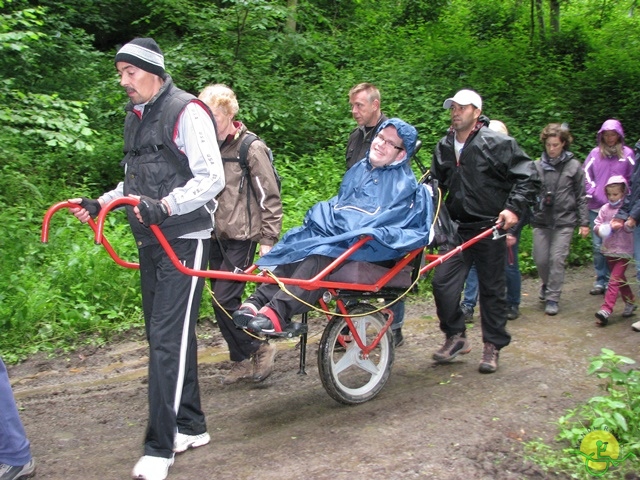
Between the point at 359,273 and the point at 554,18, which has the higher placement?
the point at 554,18

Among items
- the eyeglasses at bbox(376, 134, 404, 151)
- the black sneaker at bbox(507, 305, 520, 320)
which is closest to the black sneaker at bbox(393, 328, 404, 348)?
the black sneaker at bbox(507, 305, 520, 320)

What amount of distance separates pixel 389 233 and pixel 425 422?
4.29ft

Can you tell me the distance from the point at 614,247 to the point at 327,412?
4.02m

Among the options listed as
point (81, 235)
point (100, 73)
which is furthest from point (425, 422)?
point (100, 73)

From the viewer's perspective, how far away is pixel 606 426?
170 inches

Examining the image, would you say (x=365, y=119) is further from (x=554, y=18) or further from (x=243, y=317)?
(x=554, y=18)

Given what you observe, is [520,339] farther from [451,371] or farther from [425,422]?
[425,422]

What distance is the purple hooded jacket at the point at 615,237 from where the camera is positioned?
7.40 meters

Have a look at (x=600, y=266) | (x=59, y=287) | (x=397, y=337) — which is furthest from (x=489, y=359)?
(x=59, y=287)

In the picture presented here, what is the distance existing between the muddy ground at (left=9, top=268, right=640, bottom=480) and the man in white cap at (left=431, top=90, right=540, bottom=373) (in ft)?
1.62

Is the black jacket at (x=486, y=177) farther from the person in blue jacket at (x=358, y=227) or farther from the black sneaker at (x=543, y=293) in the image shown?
the black sneaker at (x=543, y=293)

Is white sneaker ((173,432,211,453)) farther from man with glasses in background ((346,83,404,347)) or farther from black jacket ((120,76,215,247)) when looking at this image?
man with glasses in background ((346,83,404,347))

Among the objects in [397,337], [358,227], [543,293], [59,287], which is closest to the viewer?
[358,227]

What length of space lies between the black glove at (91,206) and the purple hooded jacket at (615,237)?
5363 millimetres
